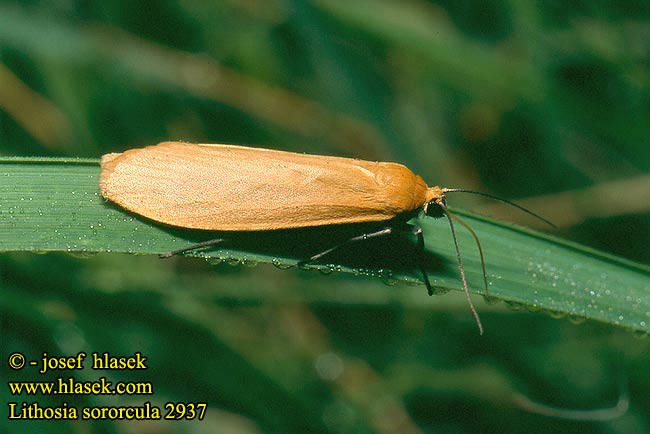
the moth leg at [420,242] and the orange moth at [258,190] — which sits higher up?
the orange moth at [258,190]

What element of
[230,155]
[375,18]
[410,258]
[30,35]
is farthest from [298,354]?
[30,35]

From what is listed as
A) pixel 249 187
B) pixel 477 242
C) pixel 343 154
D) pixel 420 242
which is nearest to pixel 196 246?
pixel 249 187

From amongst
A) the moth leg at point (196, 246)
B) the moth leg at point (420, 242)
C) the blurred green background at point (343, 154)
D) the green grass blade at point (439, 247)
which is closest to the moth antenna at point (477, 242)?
the green grass blade at point (439, 247)

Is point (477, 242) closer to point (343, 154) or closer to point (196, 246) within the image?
point (196, 246)

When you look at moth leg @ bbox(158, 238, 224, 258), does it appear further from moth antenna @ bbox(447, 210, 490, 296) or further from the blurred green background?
moth antenna @ bbox(447, 210, 490, 296)

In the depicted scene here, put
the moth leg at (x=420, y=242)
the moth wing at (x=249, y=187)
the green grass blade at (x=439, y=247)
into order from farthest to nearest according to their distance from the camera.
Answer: the moth leg at (x=420, y=242)
the moth wing at (x=249, y=187)
the green grass blade at (x=439, y=247)

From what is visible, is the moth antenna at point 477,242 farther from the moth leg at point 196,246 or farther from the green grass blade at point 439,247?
the moth leg at point 196,246
